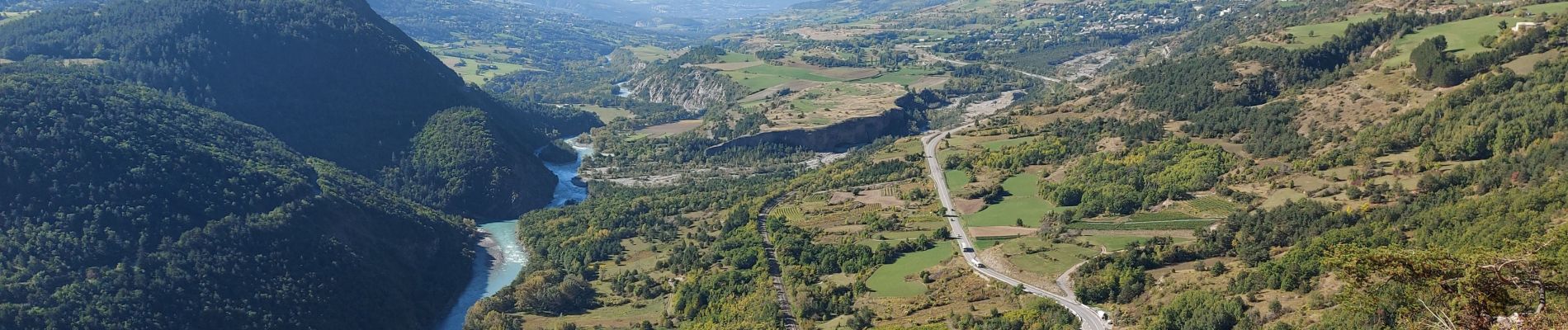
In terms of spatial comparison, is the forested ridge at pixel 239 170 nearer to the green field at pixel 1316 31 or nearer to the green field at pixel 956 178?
the green field at pixel 956 178

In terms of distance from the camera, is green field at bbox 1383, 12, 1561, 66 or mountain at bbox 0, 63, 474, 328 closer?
mountain at bbox 0, 63, 474, 328

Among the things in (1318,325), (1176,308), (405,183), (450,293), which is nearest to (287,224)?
(450,293)

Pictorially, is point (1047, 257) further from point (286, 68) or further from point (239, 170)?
point (286, 68)

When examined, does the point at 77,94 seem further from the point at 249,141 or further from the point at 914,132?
the point at 914,132

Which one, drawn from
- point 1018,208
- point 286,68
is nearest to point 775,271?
point 1018,208

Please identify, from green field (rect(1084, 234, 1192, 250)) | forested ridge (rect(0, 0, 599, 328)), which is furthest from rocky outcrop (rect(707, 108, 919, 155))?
green field (rect(1084, 234, 1192, 250))

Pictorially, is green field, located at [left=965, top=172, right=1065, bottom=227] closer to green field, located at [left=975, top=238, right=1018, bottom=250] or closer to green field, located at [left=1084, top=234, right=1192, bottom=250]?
green field, located at [left=975, top=238, right=1018, bottom=250]
